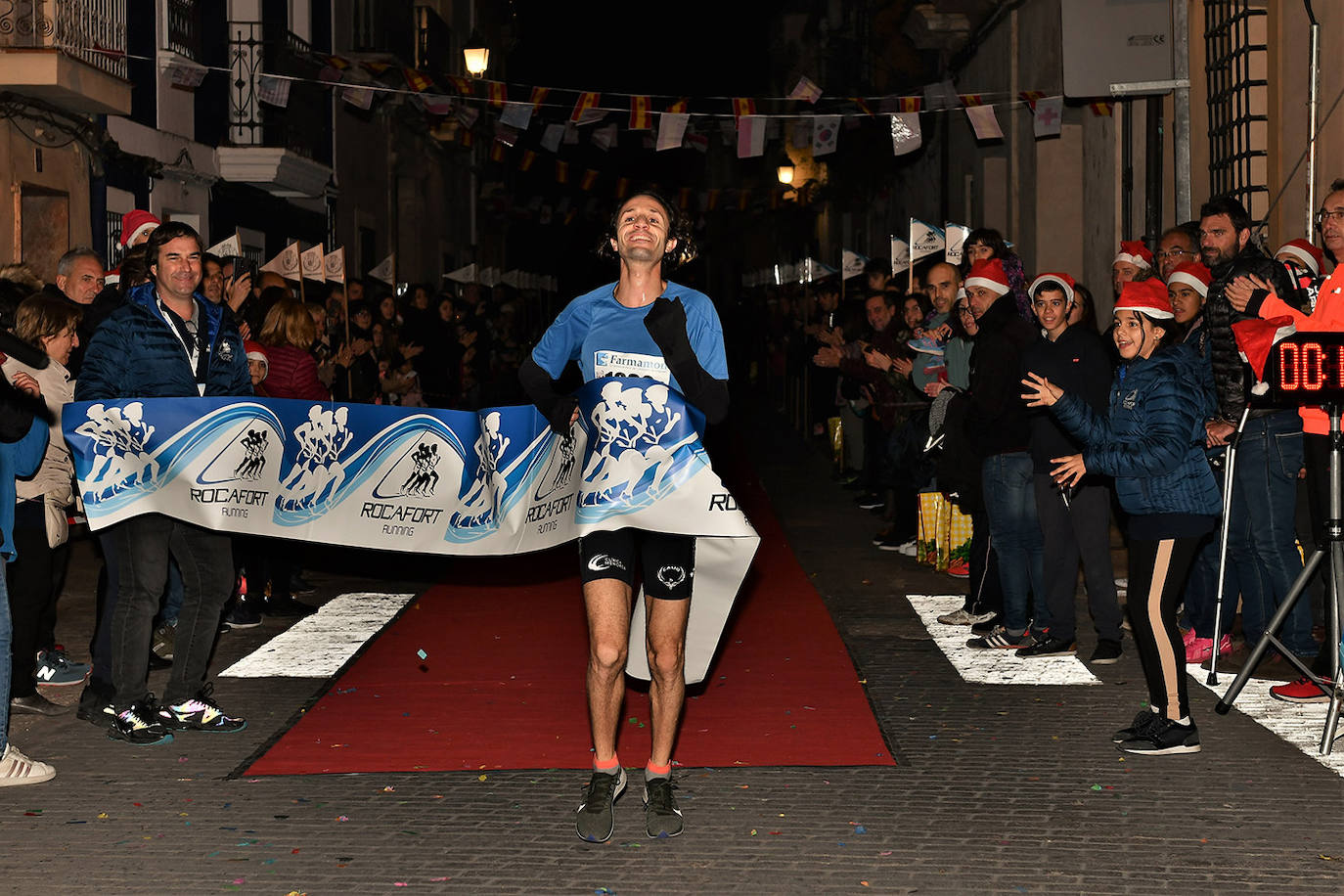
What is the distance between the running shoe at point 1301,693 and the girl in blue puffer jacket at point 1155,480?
1.10 metres

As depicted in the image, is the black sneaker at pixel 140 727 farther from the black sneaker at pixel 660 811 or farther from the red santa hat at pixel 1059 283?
the red santa hat at pixel 1059 283

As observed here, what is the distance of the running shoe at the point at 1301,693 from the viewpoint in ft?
25.6

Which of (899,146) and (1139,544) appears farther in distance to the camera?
(899,146)

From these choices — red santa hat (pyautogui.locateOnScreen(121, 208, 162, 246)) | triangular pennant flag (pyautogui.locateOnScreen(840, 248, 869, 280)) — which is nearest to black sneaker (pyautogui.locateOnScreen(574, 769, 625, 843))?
red santa hat (pyautogui.locateOnScreen(121, 208, 162, 246))

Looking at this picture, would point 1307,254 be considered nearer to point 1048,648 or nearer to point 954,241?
point 1048,648

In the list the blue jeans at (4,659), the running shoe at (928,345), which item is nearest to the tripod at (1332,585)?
the running shoe at (928,345)

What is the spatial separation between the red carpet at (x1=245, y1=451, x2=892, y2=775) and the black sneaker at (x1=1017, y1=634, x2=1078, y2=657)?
0.99 meters

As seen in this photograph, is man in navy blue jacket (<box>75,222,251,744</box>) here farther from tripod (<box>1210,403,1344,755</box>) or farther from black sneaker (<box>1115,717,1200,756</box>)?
tripod (<box>1210,403,1344,755</box>)

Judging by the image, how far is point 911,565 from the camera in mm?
12594

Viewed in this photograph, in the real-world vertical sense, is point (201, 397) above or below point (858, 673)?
above

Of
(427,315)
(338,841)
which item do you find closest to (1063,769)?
(338,841)

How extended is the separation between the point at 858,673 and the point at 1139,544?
6.64 feet

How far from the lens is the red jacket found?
33.3ft

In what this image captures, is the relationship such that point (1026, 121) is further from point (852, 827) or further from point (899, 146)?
point (852, 827)
